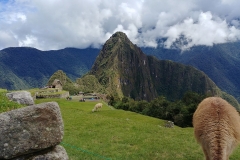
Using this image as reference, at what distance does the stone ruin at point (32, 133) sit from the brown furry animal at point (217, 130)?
4.79m

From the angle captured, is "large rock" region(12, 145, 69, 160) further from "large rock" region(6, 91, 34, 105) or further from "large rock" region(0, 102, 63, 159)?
"large rock" region(6, 91, 34, 105)

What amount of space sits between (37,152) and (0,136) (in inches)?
52.5

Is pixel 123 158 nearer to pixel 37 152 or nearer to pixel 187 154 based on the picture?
pixel 187 154

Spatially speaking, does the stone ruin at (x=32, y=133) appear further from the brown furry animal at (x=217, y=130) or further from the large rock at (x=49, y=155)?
the brown furry animal at (x=217, y=130)

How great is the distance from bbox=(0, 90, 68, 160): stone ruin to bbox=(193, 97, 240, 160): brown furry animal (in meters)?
4.79

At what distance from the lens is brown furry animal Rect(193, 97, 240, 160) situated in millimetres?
6611

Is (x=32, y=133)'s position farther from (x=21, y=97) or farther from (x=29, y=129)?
(x=21, y=97)

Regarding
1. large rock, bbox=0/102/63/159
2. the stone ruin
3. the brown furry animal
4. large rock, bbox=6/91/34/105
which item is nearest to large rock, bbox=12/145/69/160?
Result: the stone ruin

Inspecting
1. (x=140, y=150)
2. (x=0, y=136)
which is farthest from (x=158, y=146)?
(x=0, y=136)

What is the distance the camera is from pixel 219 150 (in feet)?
20.6

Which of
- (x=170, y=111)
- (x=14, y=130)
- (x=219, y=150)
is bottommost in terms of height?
(x=170, y=111)

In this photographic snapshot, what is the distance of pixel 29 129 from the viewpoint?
6.59 meters

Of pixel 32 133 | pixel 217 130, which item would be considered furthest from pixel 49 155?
pixel 217 130

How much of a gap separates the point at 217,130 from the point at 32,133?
5.93 metres
